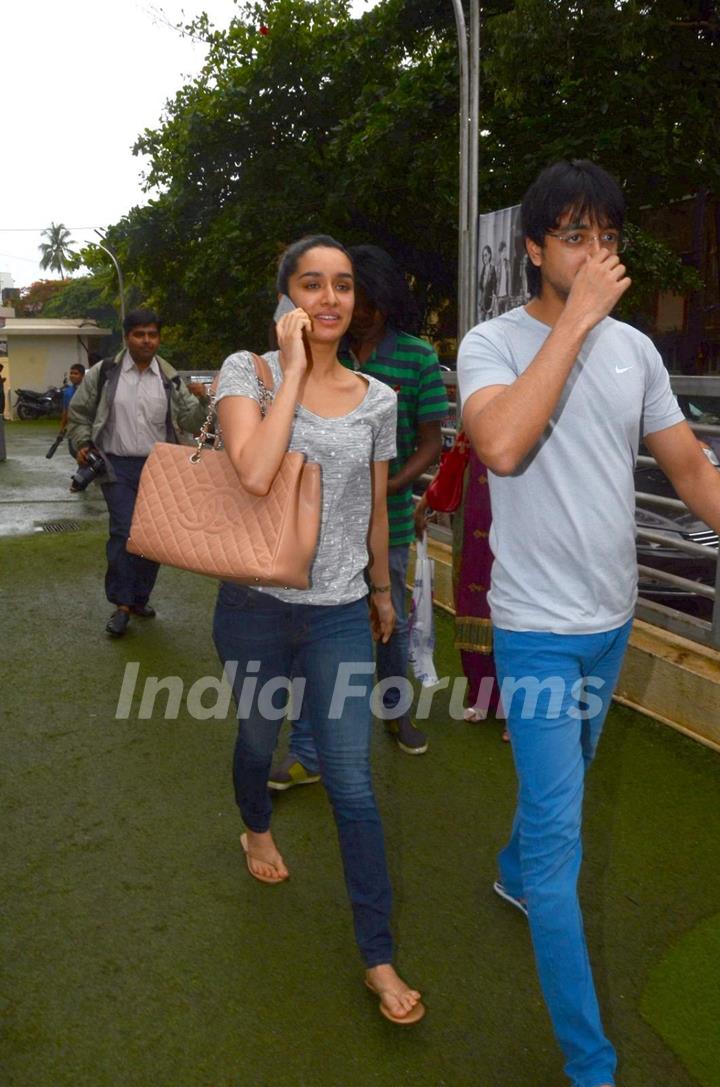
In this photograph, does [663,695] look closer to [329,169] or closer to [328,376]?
[328,376]

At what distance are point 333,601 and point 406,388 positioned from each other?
1.72 meters

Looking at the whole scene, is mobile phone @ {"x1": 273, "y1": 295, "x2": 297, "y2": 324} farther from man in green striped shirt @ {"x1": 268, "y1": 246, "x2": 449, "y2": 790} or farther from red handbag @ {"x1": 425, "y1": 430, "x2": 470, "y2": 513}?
red handbag @ {"x1": 425, "y1": 430, "x2": 470, "y2": 513}

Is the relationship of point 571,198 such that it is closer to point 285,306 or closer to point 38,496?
point 285,306

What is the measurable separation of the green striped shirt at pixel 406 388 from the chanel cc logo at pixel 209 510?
1555 millimetres

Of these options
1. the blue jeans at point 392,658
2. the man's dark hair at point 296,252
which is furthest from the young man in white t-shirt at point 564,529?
the blue jeans at point 392,658

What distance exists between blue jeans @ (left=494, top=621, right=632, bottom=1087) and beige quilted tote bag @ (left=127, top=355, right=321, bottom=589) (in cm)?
56

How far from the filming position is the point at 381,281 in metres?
4.15

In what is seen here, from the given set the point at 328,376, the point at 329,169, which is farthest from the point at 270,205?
the point at 328,376

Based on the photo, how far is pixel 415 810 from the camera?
419cm

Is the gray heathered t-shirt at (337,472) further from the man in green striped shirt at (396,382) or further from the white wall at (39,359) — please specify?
the white wall at (39,359)

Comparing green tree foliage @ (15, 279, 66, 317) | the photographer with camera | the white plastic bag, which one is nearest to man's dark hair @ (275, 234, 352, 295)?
the white plastic bag

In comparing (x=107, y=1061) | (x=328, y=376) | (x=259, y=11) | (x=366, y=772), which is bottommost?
(x=107, y=1061)

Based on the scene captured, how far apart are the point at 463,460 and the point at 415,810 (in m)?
1.48

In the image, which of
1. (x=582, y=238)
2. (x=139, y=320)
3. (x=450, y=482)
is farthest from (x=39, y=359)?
(x=582, y=238)
